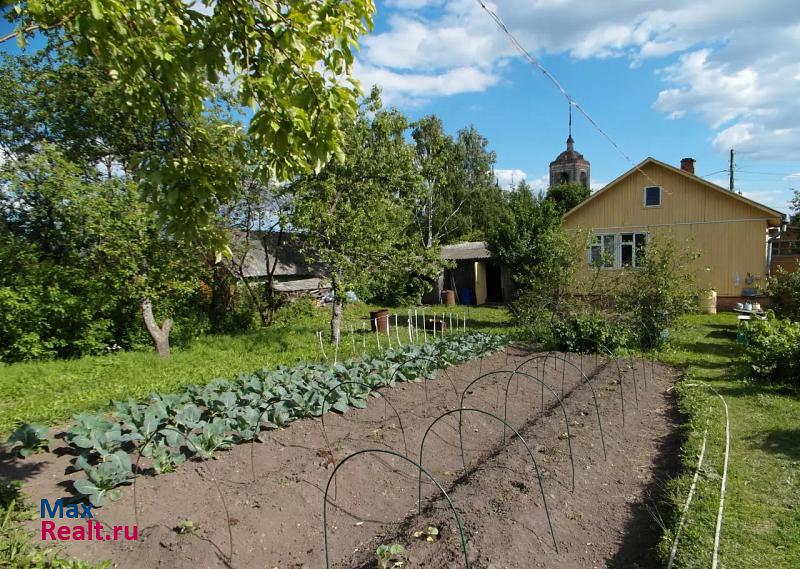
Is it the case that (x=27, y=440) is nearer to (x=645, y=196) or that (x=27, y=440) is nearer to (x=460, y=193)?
(x=645, y=196)

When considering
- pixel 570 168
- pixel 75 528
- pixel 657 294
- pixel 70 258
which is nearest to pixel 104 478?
pixel 75 528

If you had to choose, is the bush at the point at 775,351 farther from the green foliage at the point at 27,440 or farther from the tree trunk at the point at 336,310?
the green foliage at the point at 27,440

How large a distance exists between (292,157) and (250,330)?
10.6 meters

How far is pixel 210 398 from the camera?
17.0 ft

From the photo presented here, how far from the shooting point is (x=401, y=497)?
4.03 metres

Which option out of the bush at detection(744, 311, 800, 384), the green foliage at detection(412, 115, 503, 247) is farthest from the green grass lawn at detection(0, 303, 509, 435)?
the green foliage at detection(412, 115, 503, 247)

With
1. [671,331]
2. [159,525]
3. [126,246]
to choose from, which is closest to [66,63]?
[126,246]

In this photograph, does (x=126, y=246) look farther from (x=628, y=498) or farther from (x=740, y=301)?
(x=740, y=301)

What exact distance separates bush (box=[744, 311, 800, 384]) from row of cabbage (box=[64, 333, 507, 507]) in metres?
5.44

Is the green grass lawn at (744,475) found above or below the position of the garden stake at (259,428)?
below

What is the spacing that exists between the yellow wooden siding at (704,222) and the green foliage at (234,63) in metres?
14.6

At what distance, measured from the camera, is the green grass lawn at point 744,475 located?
Result: 322cm

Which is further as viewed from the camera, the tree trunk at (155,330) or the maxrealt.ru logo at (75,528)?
the tree trunk at (155,330)

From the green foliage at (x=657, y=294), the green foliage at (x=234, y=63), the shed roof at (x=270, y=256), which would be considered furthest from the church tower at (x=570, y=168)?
the green foliage at (x=234, y=63)
